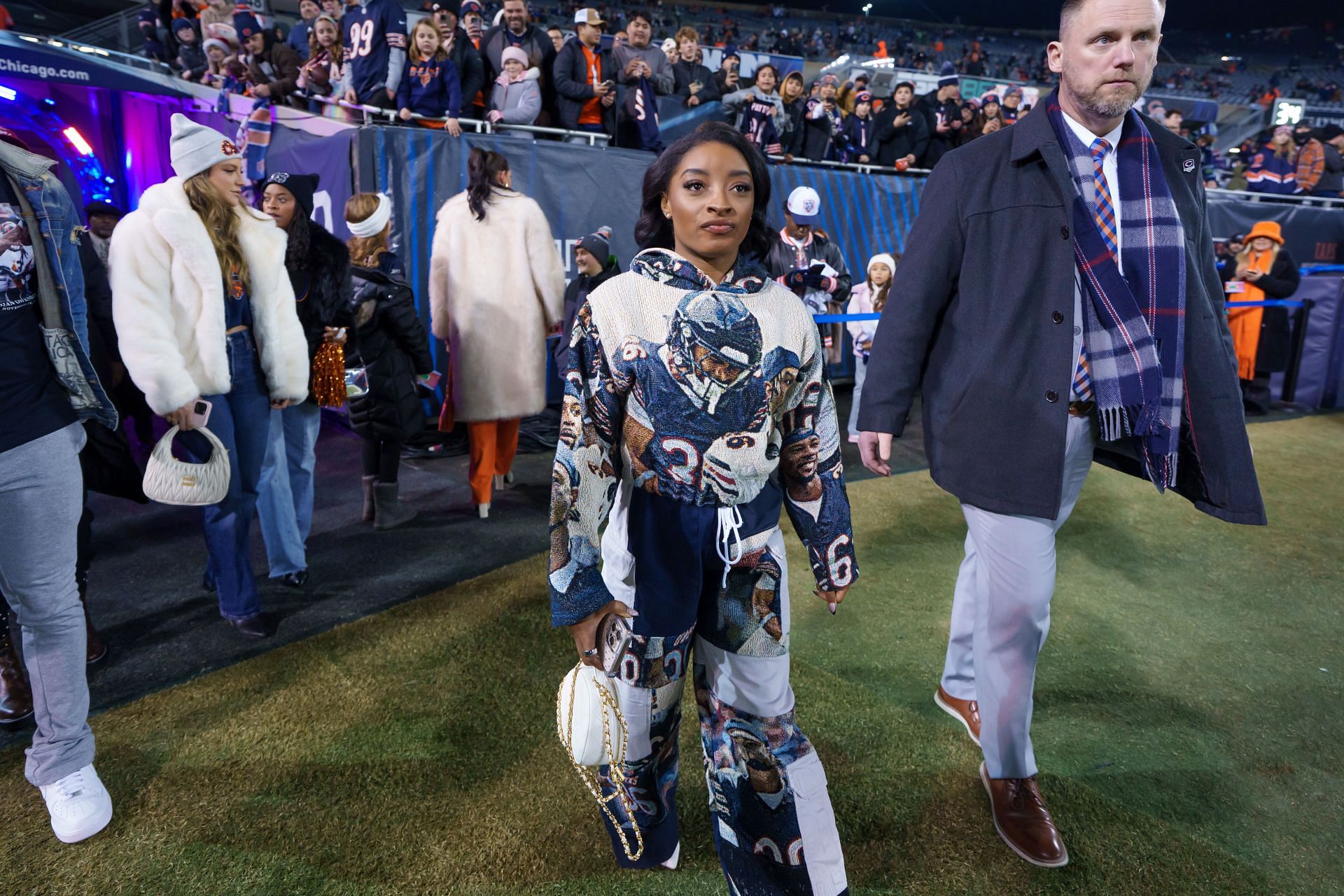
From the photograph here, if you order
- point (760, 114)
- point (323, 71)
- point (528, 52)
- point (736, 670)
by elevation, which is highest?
point (528, 52)

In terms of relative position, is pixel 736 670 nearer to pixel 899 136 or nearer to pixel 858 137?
pixel 899 136

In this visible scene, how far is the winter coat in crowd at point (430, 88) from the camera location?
693 cm

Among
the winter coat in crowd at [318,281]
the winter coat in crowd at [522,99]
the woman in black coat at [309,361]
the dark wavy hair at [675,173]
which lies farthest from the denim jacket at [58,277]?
the winter coat in crowd at [522,99]

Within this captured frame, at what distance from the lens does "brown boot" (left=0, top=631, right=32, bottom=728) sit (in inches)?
108

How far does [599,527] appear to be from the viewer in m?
1.71

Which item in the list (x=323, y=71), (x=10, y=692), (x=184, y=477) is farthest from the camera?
(x=323, y=71)

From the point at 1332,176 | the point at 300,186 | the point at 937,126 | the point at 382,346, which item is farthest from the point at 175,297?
the point at 1332,176

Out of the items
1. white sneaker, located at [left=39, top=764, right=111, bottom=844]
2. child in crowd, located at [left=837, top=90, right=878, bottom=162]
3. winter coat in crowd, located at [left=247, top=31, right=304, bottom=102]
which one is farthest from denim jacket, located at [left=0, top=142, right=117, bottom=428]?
child in crowd, located at [left=837, top=90, right=878, bottom=162]

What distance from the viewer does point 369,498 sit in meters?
4.73

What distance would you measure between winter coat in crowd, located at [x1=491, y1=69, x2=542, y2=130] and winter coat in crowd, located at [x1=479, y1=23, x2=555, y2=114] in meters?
0.22

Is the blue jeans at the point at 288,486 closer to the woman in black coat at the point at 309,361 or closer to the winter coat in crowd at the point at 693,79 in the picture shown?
the woman in black coat at the point at 309,361

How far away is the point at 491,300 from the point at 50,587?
9.42 feet

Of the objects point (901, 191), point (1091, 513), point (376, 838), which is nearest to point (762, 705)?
point (376, 838)

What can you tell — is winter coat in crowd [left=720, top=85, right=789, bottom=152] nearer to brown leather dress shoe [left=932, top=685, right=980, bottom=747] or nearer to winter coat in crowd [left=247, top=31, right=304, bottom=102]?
winter coat in crowd [left=247, top=31, right=304, bottom=102]
